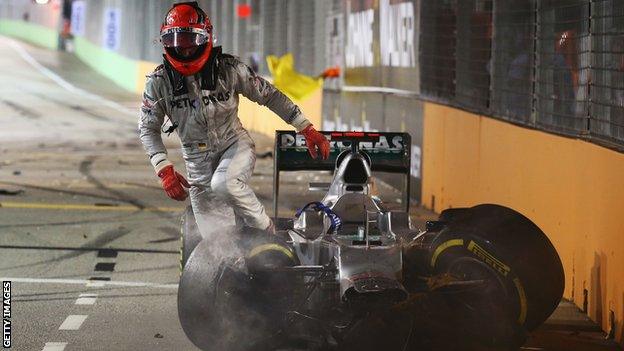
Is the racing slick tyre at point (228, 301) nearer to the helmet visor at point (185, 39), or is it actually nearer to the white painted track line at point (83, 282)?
the helmet visor at point (185, 39)

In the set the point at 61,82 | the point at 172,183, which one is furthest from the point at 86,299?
the point at 61,82

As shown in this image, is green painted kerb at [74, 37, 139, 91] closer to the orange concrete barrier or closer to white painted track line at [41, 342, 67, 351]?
the orange concrete barrier

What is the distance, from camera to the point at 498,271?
795 cm

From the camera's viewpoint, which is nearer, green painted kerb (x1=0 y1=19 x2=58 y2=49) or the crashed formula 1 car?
the crashed formula 1 car

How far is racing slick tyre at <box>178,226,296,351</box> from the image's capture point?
7.67 m

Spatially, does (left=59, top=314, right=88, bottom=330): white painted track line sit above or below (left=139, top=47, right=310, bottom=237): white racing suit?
below

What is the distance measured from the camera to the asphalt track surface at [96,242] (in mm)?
8812

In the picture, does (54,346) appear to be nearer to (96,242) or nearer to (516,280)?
(516,280)

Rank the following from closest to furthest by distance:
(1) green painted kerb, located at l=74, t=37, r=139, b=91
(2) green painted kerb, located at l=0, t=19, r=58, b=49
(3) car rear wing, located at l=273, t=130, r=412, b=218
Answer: (3) car rear wing, located at l=273, t=130, r=412, b=218, (1) green painted kerb, located at l=74, t=37, r=139, b=91, (2) green painted kerb, located at l=0, t=19, r=58, b=49

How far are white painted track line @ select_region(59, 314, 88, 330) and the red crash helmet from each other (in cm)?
170

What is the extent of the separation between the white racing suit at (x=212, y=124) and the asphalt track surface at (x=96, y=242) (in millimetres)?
873

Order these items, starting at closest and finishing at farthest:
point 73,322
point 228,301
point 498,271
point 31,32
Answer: point 228,301
point 498,271
point 73,322
point 31,32

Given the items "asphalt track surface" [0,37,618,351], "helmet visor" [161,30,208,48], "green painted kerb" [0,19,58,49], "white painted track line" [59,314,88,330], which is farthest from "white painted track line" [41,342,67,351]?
"green painted kerb" [0,19,58,49]

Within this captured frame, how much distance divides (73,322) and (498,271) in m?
2.78
